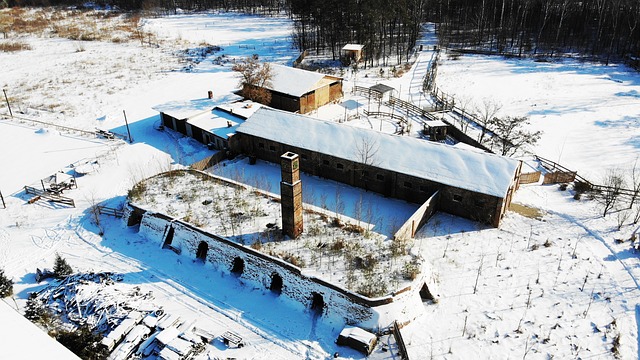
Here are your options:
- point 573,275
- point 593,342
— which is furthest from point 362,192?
point 593,342

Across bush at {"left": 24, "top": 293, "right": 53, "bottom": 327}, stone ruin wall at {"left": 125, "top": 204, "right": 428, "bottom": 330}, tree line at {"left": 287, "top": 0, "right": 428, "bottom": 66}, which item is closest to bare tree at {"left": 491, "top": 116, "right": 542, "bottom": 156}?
stone ruin wall at {"left": 125, "top": 204, "right": 428, "bottom": 330}

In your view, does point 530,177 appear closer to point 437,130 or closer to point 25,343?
point 437,130

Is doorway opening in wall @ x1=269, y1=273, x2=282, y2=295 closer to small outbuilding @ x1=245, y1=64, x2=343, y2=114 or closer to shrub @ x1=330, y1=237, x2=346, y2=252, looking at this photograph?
shrub @ x1=330, y1=237, x2=346, y2=252

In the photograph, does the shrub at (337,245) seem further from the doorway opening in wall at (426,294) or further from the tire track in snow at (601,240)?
the tire track in snow at (601,240)

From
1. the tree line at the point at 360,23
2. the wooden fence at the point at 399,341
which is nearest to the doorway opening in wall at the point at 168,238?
the wooden fence at the point at 399,341

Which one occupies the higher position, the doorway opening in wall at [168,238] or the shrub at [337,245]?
the shrub at [337,245]
